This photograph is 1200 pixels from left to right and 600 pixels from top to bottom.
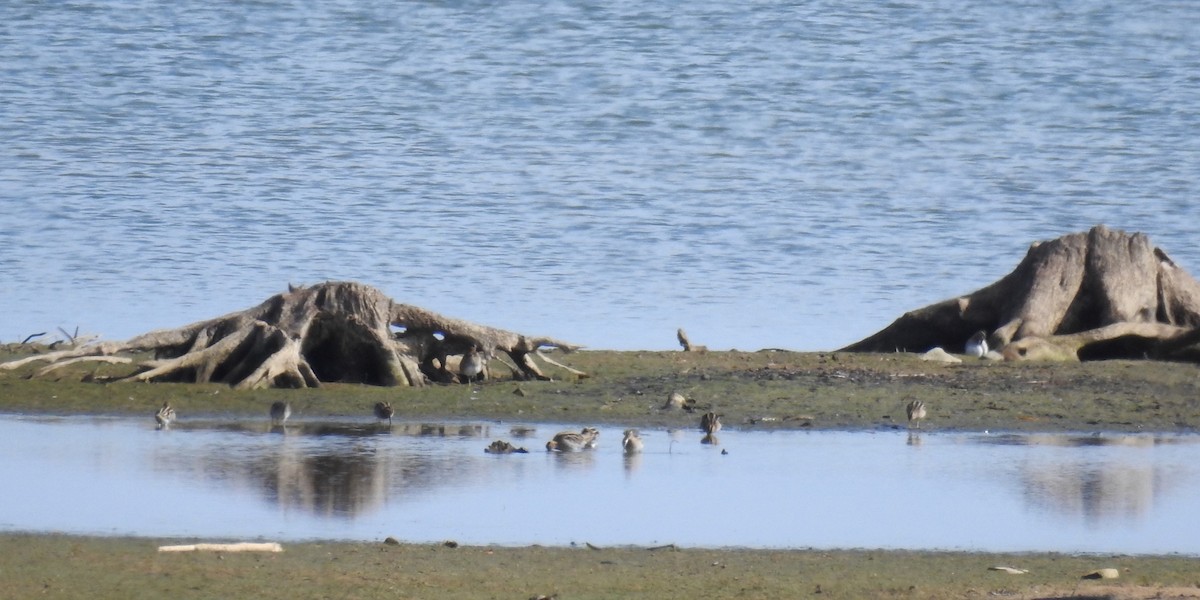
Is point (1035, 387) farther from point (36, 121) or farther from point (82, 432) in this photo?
point (36, 121)

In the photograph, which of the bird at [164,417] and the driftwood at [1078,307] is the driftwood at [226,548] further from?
the driftwood at [1078,307]

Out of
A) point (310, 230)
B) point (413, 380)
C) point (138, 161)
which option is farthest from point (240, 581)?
point (138, 161)

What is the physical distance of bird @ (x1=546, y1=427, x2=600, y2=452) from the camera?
11852mm

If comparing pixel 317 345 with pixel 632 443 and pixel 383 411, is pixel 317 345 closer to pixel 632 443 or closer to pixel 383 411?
pixel 383 411

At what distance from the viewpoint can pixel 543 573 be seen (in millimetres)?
8344

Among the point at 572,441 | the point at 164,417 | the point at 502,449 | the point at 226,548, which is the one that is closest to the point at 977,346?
the point at 572,441

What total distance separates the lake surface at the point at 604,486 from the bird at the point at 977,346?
3254 millimetres

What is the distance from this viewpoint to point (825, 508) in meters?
10.1

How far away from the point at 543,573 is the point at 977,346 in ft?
28.1

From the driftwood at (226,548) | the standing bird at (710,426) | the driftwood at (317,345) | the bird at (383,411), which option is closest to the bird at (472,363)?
the driftwood at (317,345)

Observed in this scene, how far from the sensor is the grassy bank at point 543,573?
793 centimetres

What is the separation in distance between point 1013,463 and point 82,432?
542 centimetres

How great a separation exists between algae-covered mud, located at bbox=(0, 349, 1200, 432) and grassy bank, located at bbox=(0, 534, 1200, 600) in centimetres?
452

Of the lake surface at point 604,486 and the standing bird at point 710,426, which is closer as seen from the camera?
the lake surface at point 604,486
